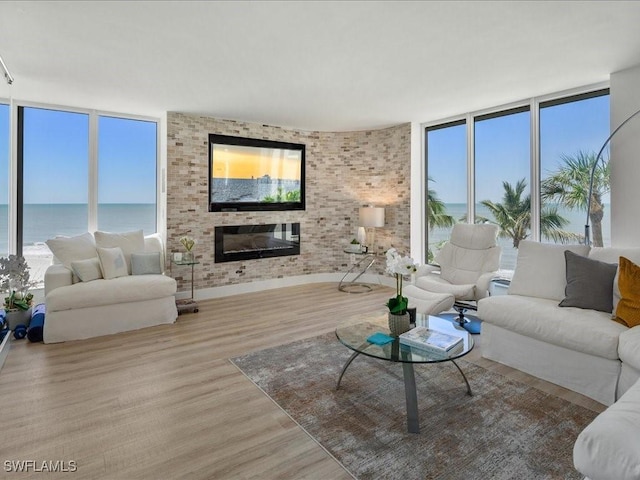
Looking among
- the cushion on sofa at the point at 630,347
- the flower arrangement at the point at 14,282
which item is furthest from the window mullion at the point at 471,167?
the flower arrangement at the point at 14,282

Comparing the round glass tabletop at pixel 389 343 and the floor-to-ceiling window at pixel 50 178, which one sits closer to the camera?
the round glass tabletop at pixel 389 343

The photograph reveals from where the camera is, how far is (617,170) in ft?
12.1

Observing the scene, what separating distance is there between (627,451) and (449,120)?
16.6ft

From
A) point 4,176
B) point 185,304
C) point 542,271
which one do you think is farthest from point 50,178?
point 542,271

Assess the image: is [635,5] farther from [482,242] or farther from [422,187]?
[422,187]

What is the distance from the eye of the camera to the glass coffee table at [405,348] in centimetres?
226

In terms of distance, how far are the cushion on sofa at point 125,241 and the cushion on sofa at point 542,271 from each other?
436 cm

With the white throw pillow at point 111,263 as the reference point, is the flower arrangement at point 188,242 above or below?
above

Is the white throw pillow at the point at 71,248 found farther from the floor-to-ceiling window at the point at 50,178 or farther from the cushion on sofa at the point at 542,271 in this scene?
the cushion on sofa at the point at 542,271

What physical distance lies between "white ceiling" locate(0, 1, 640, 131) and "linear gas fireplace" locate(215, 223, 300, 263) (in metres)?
1.89

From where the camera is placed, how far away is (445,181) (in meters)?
5.81

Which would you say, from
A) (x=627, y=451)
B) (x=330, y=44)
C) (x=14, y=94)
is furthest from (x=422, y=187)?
(x=14, y=94)

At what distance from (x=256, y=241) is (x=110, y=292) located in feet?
8.02

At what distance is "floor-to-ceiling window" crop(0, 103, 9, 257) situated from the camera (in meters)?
4.69
